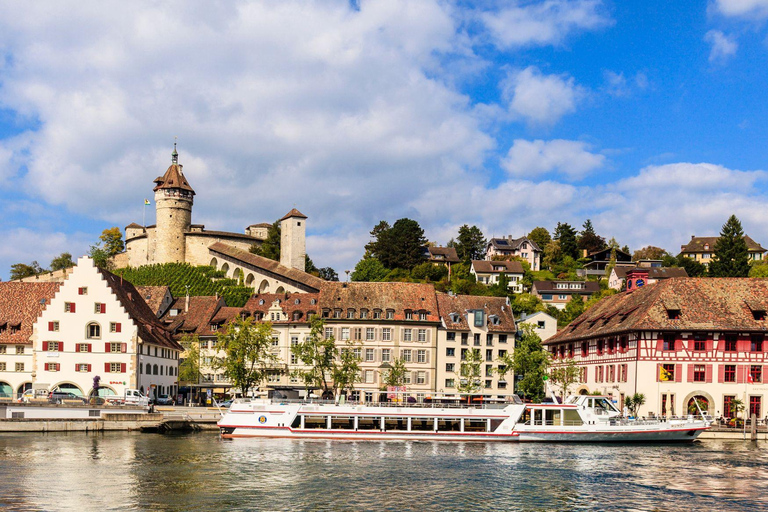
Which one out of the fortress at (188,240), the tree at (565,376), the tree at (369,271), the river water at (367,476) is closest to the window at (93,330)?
the river water at (367,476)

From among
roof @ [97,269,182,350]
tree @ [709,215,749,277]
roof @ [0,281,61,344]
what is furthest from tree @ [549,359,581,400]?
tree @ [709,215,749,277]

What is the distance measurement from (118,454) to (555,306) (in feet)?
333

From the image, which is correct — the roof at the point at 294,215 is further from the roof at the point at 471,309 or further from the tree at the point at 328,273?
the roof at the point at 471,309

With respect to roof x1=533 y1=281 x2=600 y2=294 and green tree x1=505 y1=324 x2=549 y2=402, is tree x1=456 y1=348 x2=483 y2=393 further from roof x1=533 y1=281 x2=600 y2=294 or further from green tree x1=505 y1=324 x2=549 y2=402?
roof x1=533 y1=281 x2=600 y2=294

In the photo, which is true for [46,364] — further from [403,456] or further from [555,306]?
[555,306]

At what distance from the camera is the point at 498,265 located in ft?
553

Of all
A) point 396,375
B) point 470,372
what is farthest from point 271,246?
point 396,375

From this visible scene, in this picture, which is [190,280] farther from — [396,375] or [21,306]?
[396,375]

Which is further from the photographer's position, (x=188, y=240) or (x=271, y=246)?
(x=271, y=246)

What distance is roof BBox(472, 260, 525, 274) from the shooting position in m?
165

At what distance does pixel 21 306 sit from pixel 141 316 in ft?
38.3

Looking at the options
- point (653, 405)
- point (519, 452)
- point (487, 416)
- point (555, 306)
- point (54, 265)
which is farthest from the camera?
point (54, 265)

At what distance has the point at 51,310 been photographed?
81.8 m

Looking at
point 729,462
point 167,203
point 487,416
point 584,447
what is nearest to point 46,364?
point 487,416
